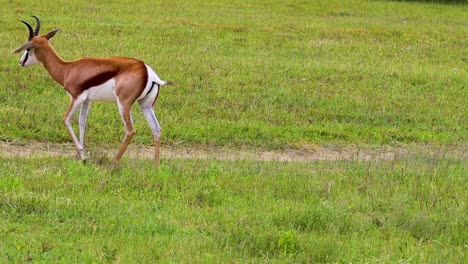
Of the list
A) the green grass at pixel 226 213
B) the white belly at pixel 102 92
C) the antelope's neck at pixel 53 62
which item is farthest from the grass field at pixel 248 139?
the antelope's neck at pixel 53 62

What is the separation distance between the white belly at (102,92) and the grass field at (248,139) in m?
0.64

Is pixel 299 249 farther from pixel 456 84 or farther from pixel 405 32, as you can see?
pixel 405 32

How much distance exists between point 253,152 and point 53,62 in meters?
2.60

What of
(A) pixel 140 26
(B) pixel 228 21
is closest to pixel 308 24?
(B) pixel 228 21

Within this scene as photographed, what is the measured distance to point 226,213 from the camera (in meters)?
6.06

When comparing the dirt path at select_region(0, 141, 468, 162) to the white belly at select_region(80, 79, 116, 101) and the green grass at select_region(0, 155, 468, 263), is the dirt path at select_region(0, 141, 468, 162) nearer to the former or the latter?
the white belly at select_region(80, 79, 116, 101)

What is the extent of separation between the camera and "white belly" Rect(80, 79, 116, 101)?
25.9 feet

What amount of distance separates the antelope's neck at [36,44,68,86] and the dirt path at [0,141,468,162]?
0.84 m

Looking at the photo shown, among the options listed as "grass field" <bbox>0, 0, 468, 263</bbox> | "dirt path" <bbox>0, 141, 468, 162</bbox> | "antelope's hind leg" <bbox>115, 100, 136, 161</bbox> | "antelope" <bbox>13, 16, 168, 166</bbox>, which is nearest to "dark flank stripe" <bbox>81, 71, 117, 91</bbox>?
"antelope" <bbox>13, 16, 168, 166</bbox>

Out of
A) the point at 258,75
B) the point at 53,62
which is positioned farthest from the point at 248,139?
the point at 258,75

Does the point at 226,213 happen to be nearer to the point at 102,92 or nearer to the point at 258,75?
the point at 102,92

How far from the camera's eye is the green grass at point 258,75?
10.2 meters

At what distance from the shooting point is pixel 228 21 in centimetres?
1927

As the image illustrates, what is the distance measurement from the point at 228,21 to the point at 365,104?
803 centimetres
